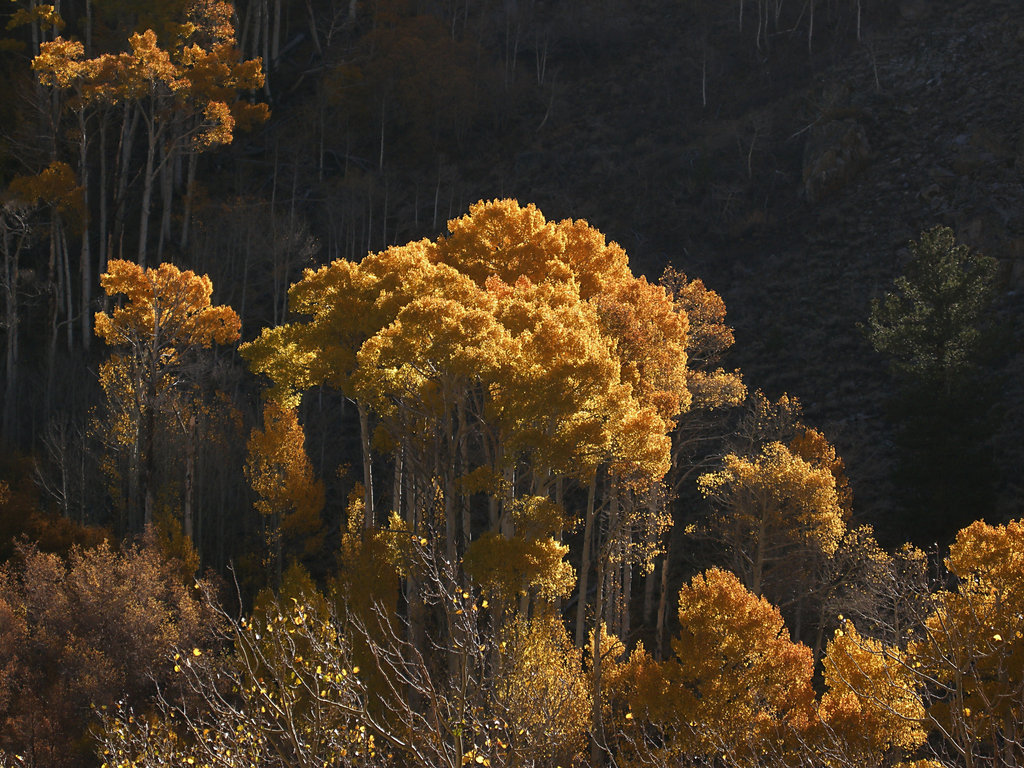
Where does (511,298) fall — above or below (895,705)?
above

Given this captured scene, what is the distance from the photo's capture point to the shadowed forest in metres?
15.2

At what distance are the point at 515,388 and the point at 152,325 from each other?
40.4 feet

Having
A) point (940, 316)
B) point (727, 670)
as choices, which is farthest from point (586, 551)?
point (940, 316)

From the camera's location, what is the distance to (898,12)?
48719mm

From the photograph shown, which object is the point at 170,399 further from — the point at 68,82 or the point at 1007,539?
the point at 1007,539

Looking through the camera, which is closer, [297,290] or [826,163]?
[297,290]

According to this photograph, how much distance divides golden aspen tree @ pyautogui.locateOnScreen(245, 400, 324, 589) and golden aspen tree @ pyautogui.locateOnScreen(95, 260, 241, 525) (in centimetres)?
341

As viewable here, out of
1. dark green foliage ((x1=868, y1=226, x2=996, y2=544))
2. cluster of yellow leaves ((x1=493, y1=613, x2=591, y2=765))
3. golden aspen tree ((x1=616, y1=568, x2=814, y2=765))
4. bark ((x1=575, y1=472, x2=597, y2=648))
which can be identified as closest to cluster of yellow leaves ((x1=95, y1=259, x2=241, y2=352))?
bark ((x1=575, y1=472, x2=597, y2=648))

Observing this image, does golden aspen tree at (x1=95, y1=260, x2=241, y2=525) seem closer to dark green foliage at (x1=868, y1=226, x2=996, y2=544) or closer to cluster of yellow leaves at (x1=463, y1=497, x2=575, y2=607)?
cluster of yellow leaves at (x1=463, y1=497, x2=575, y2=607)

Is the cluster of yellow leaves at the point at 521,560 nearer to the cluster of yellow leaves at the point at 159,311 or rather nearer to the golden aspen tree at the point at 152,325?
the golden aspen tree at the point at 152,325

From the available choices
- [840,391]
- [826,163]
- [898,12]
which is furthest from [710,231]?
[898,12]

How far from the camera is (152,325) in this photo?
23578 millimetres

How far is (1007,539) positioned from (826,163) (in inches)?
1077

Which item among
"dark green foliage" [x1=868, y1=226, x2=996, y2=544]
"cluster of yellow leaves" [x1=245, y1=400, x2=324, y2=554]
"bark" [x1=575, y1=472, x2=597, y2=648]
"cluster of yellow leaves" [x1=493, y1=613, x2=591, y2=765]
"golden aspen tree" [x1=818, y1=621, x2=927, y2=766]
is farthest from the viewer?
"cluster of yellow leaves" [x1=245, y1=400, x2=324, y2=554]
